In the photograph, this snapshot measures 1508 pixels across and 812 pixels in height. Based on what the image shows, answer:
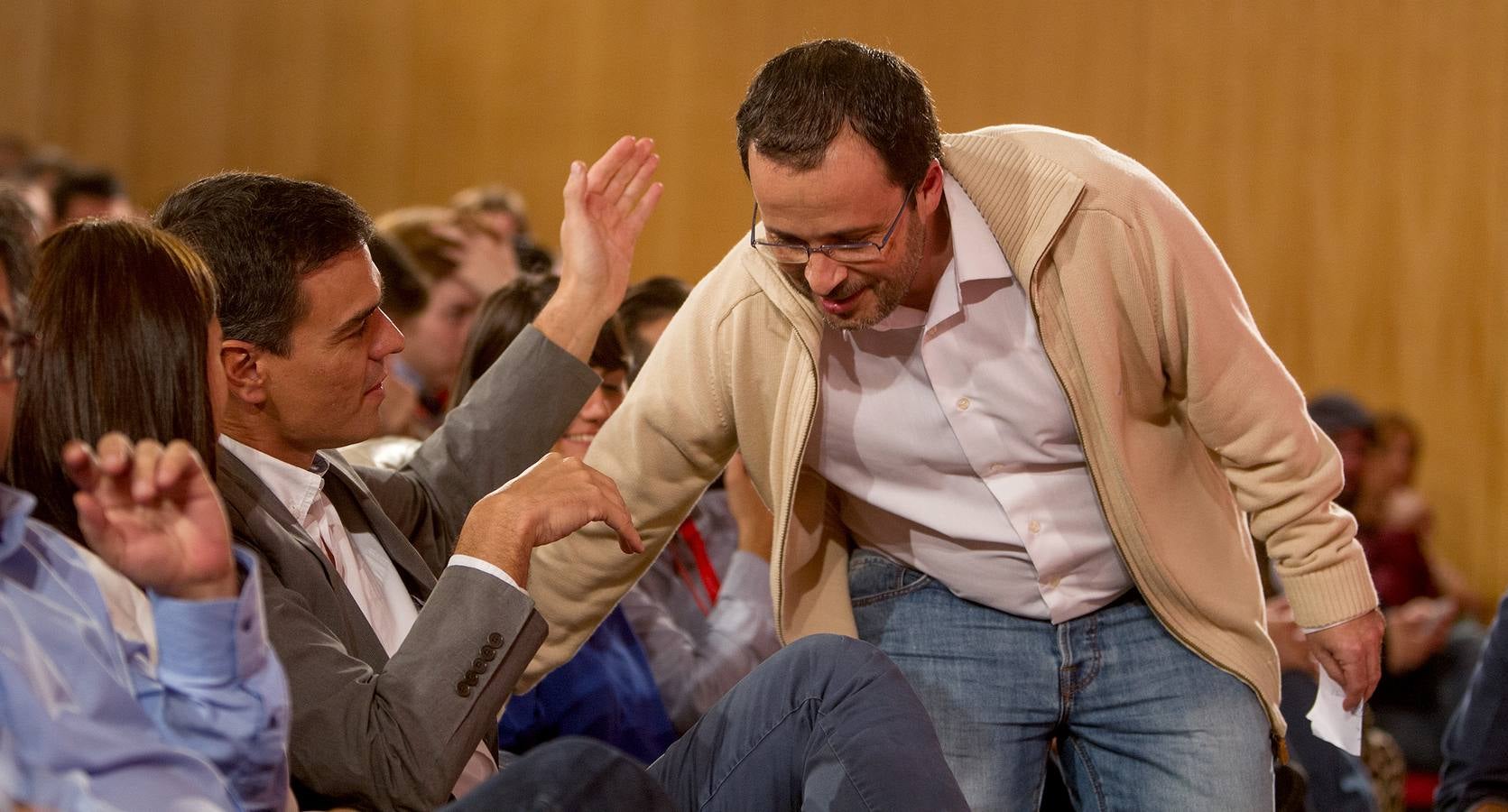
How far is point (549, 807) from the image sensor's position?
4.05 ft

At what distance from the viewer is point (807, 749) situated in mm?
1554

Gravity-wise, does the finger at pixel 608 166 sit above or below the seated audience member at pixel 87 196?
above

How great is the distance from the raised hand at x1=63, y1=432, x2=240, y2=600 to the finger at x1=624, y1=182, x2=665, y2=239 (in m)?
1.00

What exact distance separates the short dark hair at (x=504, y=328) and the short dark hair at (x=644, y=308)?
0.32 m

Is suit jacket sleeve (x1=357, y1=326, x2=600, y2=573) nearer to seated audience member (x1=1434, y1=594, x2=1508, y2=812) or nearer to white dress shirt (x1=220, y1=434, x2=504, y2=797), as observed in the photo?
white dress shirt (x1=220, y1=434, x2=504, y2=797)

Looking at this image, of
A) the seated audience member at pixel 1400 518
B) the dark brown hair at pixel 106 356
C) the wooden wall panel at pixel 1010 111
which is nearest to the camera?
the dark brown hair at pixel 106 356

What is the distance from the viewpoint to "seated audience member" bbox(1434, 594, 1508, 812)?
197 cm

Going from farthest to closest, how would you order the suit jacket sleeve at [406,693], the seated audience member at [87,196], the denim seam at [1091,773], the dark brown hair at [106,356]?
the seated audience member at [87,196] < the denim seam at [1091,773] < the suit jacket sleeve at [406,693] < the dark brown hair at [106,356]

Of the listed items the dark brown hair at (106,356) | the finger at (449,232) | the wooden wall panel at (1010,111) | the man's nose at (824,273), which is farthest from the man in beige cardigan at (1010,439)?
the wooden wall panel at (1010,111)

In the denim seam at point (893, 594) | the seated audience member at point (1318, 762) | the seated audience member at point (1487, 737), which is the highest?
the denim seam at point (893, 594)

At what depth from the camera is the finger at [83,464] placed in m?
1.12

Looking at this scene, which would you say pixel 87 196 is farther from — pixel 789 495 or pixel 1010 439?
pixel 1010 439

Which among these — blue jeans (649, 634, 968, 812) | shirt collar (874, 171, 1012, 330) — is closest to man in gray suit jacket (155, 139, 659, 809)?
blue jeans (649, 634, 968, 812)

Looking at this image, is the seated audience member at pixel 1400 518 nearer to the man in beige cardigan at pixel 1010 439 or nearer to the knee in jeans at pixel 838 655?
the man in beige cardigan at pixel 1010 439
